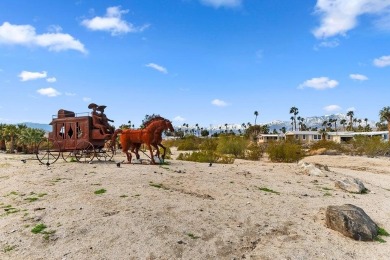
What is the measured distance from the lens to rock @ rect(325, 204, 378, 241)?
32.9 feet

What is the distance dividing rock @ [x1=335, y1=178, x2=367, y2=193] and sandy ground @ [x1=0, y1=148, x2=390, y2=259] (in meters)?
0.55

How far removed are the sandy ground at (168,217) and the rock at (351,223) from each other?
0.76ft

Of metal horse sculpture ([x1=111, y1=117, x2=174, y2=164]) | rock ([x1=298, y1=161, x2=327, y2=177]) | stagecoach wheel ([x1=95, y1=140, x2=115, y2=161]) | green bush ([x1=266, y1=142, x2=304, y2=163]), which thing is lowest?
rock ([x1=298, y1=161, x2=327, y2=177])

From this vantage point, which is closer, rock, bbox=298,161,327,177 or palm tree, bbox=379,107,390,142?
rock, bbox=298,161,327,177

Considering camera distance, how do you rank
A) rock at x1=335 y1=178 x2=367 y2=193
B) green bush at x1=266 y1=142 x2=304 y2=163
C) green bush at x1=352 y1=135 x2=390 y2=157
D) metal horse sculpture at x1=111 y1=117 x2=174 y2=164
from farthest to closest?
green bush at x1=352 y1=135 x2=390 y2=157 → green bush at x1=266 y1=142 x2=304 y2=163 → metal horse sculpture at x1=111 y1=117 x2=174 y2=164 → rock at x1=335 y1=178 x2=367 y2=193

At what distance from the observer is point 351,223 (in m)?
10.1

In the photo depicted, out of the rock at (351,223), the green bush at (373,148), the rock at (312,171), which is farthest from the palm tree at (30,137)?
the green bush at (373,148)

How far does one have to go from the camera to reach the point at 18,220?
32.0 ft

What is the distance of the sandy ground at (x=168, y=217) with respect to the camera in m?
8.44

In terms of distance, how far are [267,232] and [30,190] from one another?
8.75 meters

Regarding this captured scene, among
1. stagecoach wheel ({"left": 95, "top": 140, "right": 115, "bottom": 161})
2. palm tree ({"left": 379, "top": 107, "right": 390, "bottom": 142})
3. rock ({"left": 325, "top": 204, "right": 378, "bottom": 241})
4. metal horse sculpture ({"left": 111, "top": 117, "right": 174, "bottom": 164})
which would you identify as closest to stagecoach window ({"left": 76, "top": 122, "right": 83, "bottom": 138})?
stagecoach wheel ({"left": 95, "top": 140, "right": 115, "bottom": 161})

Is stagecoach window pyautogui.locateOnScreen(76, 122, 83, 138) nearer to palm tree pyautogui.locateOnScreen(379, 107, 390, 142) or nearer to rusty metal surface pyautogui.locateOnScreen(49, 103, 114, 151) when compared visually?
rusty metal surface pyautogui.locateOnScreen(49, 103, 114, 151)

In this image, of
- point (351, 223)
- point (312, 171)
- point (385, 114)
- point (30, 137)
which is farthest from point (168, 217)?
point (385, 114)

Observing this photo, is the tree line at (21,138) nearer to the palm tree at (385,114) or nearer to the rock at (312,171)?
the rock at (312,171)
